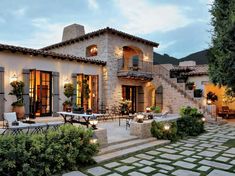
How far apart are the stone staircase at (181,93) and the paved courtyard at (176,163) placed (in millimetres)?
6832

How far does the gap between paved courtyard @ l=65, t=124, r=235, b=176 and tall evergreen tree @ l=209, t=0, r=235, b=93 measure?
195 cm

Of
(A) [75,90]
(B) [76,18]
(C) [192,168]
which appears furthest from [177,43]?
(C) [192,168]

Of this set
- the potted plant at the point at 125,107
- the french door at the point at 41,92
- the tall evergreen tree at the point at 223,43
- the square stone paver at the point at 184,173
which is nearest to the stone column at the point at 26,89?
the french door at the point at 41,92

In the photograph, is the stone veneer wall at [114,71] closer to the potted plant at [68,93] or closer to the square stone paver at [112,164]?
the potted plant at [68,93]

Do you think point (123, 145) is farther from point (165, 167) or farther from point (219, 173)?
point (219, 173)

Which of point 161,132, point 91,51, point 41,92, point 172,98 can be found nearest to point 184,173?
point 161,132

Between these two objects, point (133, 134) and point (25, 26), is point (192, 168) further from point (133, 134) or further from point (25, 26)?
point (25, 26)

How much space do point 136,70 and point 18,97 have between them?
27.9 feet

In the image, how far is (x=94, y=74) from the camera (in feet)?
48.6

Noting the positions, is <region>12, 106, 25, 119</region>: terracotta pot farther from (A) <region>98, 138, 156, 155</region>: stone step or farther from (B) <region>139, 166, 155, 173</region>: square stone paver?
(B) <region>139, 166, 155, 173</region>: square stone paver

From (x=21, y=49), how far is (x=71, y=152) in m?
7.22

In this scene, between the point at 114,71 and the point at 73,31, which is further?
the point at 73,31

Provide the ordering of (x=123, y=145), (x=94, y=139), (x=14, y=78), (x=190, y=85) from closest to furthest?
(x=94, y=139)
(x=123, y=145)
(x=14, y=78)
(x=190, y=85)

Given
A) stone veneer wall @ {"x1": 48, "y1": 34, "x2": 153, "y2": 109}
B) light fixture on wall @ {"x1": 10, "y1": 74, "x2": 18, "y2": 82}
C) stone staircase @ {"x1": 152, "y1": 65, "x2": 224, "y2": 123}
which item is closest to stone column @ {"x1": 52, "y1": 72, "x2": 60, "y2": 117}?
light fixture on wall @ {"x1": 10, "y1": 74, "x2": 18, "y2": 82}
